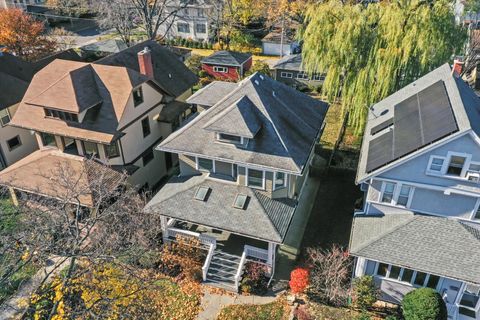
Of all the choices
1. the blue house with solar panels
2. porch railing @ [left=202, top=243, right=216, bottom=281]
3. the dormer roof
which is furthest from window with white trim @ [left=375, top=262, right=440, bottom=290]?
the dormer roof

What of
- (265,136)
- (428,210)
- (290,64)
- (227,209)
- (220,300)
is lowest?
(220,300)

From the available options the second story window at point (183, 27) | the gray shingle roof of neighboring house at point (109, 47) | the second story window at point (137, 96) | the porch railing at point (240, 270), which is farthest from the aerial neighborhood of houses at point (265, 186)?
the second story window at point (183, 27)

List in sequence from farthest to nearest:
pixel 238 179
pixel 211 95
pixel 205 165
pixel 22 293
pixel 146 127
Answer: pixel 146 127 → pixel 211 95 → pixel 205 165 → pixel 238 179 → pixel 22 293

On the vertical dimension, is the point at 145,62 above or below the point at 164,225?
above

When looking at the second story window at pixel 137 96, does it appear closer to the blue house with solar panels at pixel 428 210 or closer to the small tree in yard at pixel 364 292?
the blue house with solar panels at pixel 428 210

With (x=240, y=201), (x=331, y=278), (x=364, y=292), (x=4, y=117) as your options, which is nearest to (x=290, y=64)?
(x=240, y=201)

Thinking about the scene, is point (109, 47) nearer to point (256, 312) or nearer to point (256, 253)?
point (256, 253)

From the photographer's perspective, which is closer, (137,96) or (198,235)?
(198,235)
